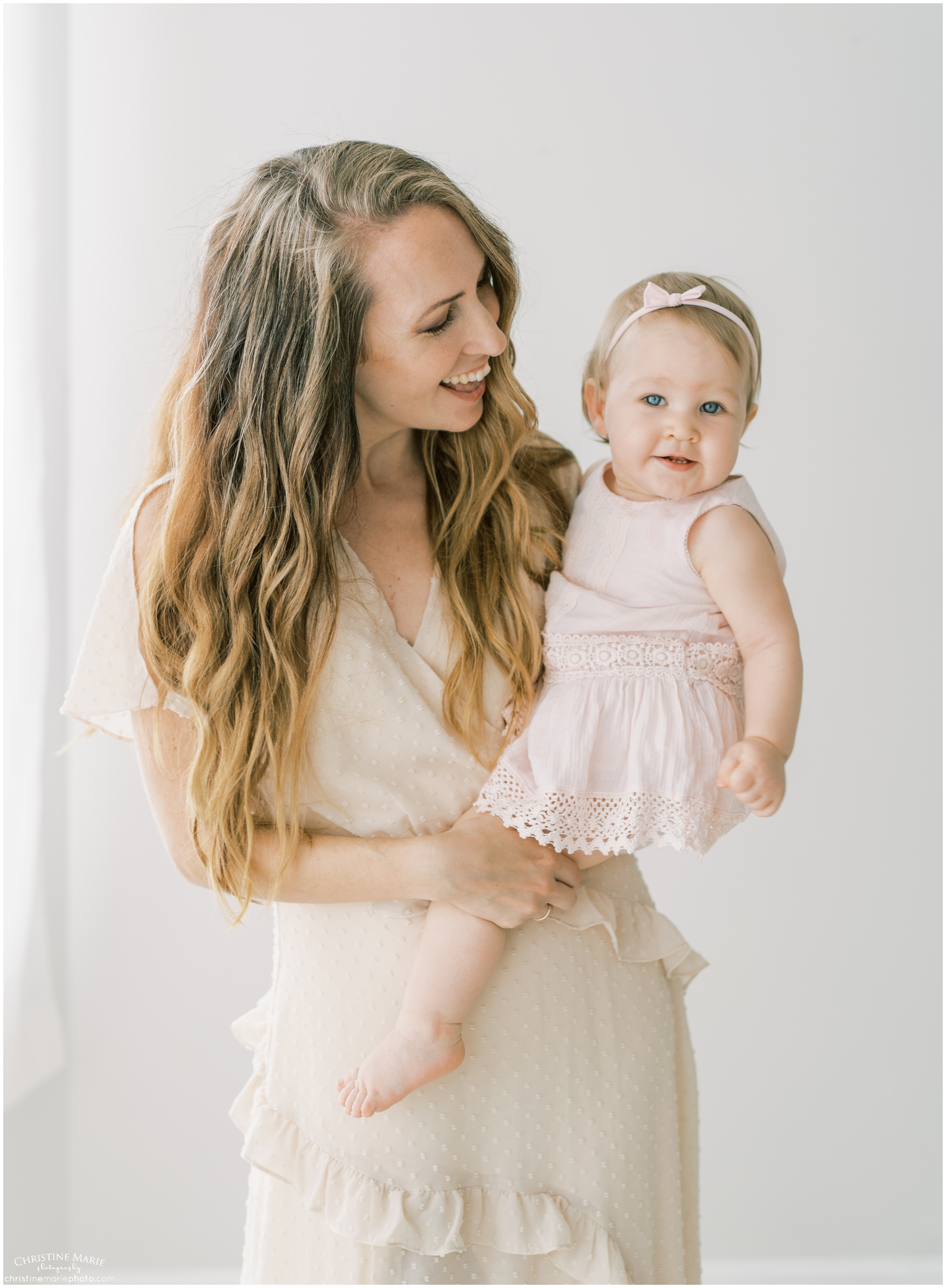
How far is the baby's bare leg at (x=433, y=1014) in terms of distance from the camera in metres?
1.28

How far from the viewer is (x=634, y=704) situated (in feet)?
4.45

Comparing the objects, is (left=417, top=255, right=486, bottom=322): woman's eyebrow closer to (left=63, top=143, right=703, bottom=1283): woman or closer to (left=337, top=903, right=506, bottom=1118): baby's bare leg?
(left=63, top=143, right=703, bottom=1283): woman

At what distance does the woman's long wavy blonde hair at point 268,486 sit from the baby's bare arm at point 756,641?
0.34 m

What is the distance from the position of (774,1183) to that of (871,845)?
987mm

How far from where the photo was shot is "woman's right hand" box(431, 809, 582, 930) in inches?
50.6

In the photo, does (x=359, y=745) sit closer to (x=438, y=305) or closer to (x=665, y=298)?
(x=438, y=305)

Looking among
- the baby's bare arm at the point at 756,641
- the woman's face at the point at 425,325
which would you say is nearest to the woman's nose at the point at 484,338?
the woman's face at the point at 425,325

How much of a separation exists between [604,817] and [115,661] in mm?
658

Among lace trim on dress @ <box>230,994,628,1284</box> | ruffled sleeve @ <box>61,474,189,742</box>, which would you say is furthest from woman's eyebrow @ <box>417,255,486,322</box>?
lace trim on dress @ <box>230,994,628,1284</box>

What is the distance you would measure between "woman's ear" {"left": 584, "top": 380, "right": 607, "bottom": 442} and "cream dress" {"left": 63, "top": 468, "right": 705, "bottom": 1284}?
1.22 ft

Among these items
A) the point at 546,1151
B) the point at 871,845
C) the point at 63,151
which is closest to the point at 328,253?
the point at 546,1151

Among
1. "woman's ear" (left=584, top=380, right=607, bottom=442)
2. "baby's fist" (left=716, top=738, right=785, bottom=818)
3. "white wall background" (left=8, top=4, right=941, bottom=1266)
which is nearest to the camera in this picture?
"baby's fist" (left=716, top=738, right=785, bottom=818)

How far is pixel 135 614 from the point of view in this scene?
1.32 metres

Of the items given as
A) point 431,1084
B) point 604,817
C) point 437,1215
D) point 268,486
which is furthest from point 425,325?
point 437,1215
